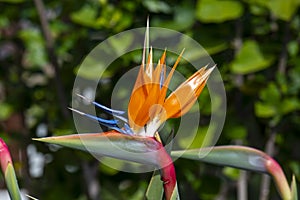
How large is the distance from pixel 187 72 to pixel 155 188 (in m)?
0.70

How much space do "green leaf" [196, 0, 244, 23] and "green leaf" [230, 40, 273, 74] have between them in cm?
7

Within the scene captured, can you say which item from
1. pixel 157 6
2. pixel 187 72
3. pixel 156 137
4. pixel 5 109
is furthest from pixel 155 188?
pixel 5 109

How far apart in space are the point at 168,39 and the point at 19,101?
0.47 m

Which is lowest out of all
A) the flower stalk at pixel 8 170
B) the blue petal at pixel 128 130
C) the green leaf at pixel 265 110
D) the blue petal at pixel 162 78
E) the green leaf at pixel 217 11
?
the green leaf at pixel 265 110

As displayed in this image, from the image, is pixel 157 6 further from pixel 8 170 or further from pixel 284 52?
pixel 8 170

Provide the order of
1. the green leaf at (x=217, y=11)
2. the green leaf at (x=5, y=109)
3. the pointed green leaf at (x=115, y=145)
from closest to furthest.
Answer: the pointed green leaf at (x=115, y=145), the green leaf at (x=217, y=11), the green leaf at (x=5, y=109)

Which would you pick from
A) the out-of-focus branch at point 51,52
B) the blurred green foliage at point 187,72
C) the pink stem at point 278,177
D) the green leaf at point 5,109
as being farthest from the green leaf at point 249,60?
the pink stem at point 278,177

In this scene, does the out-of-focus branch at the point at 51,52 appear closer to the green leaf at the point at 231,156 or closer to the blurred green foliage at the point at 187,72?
the blurred green foliage at the point at 187,72

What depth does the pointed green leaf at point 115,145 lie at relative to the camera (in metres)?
0.57

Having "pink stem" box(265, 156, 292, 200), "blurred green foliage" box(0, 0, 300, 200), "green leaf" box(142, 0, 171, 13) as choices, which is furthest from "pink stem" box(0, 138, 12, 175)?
"green leaf" box(142, 0, 171, 13)

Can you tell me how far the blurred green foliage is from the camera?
1382 mm

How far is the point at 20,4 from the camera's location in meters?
1.58

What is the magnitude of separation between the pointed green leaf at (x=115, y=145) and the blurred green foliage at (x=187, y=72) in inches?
28.7

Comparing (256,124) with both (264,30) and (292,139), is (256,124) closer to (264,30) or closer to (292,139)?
(292,139)
